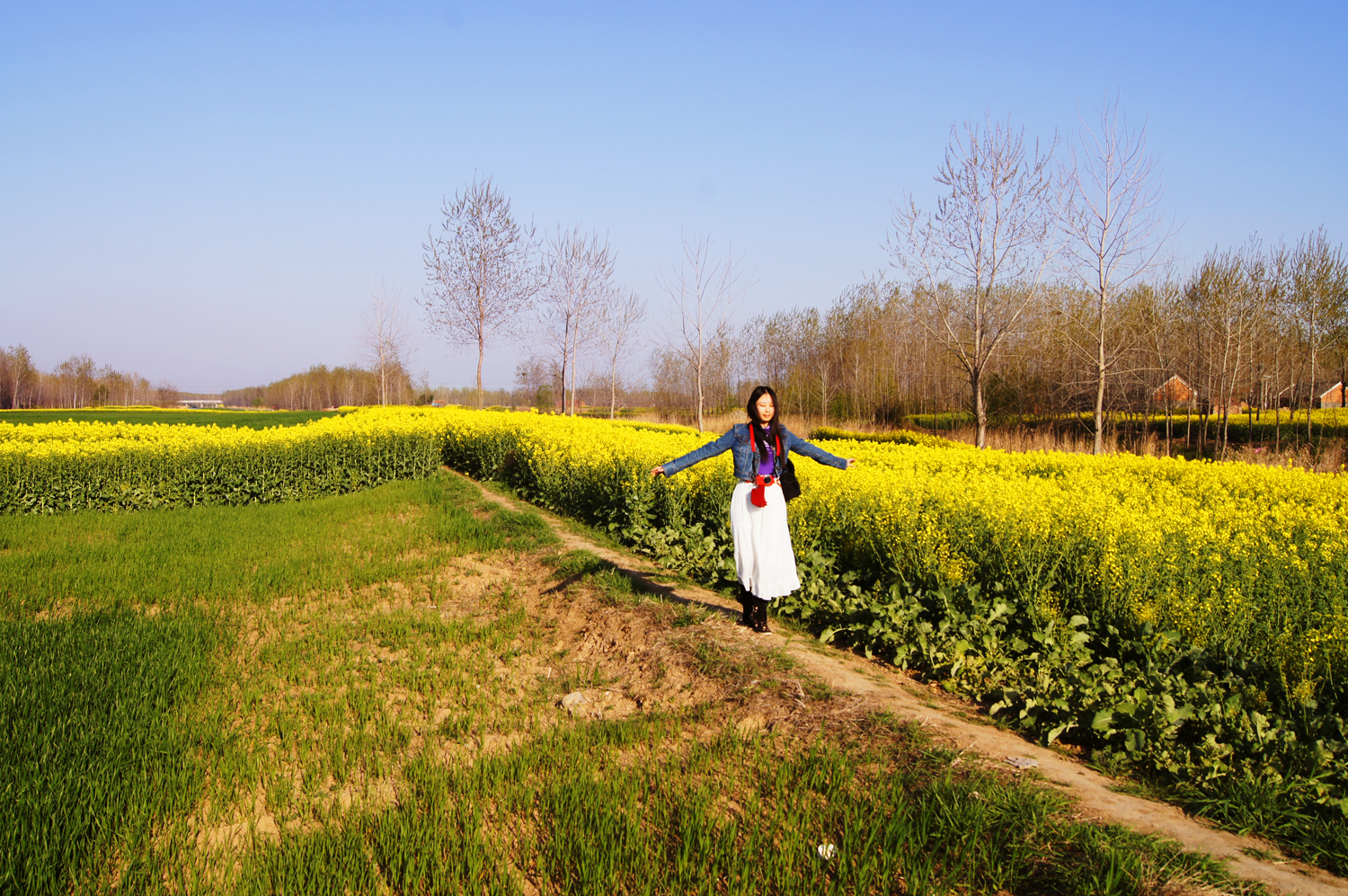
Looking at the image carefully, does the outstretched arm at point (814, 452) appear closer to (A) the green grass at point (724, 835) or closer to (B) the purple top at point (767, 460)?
(B) the purple top at point (767, 460)

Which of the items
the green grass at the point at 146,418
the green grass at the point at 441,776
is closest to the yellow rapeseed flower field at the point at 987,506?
the green grass at the point at 441,776

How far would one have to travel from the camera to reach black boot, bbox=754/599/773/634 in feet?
17.1

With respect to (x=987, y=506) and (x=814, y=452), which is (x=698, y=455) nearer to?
(x=814, y=452)

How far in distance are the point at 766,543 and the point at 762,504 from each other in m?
0.29

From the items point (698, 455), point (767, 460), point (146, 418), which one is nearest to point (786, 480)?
point (767, 460)

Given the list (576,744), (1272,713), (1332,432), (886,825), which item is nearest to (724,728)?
(576,744)

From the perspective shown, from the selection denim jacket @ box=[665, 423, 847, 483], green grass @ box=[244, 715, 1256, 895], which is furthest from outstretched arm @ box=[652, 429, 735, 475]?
green grass @ box=[244, 715, 1256, 895]

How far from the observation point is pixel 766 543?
4887mm

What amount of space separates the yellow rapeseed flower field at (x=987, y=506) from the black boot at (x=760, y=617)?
43.1 inches

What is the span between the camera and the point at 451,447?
16.5 m

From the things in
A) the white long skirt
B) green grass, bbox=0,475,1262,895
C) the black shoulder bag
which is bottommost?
green grass, bbox=0,475,1262,895

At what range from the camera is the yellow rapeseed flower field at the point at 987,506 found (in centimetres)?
407

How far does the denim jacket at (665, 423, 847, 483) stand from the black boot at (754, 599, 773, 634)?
3.21 feet

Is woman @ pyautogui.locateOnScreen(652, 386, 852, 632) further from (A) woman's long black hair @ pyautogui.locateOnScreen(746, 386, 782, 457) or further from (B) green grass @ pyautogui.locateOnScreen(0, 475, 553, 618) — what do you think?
(B) green grass @ pyautogui.locateOnScreen(0, 475, 553, 618)
